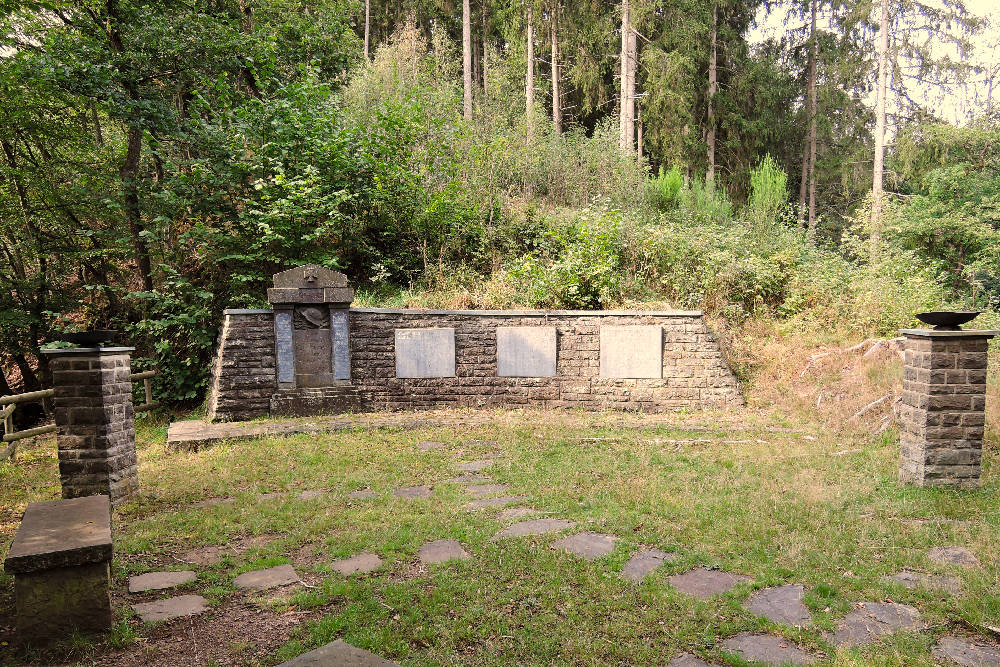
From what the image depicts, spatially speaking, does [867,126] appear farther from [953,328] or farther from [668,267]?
[953,328]

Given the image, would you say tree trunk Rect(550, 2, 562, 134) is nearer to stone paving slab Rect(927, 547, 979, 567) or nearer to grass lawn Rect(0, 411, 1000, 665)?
grass lawn Rect(0, 411, 1000, 665)

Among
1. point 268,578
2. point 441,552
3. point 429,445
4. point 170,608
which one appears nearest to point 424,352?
point 429,445

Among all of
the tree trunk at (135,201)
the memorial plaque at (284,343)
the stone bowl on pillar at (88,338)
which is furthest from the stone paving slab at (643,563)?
the tree trunk at (135,201)

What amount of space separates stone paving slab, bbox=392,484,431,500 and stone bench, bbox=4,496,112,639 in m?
2.59

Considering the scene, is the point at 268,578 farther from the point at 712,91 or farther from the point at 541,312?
the point at 712,91

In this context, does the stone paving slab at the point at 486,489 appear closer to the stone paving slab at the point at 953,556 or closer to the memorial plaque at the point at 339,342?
the stone paving slab at the point at 953,556

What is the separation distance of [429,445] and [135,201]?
7.85 m

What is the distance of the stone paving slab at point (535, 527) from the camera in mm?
4246

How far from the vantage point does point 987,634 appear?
2820 millimetres

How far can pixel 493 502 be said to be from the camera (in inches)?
197

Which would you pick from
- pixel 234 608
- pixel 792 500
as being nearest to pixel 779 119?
pixel 792 500

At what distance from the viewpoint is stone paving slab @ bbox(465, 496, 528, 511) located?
16.1ft

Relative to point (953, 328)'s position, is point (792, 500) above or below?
below

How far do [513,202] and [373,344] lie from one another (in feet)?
19.7
